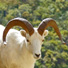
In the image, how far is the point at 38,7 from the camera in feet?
139

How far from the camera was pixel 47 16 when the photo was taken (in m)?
40.1

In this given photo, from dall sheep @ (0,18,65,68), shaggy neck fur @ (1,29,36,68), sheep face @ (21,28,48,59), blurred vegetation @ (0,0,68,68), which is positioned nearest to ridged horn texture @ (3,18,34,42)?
dall sheep @ (0,18,65,68)

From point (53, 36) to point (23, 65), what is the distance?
Answer: 24.3 m

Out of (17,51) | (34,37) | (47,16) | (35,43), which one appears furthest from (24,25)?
(47,16)

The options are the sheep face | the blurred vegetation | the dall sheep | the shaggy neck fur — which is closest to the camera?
the sheep face

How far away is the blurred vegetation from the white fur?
788 inches

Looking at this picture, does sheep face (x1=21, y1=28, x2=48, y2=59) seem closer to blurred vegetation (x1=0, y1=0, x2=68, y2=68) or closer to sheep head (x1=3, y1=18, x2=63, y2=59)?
sheep head (x1=3, y1=18, x2=63, y2=59)

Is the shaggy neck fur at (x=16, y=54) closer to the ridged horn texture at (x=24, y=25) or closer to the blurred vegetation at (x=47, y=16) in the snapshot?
the ridged horn texture at (x=24, y=25)

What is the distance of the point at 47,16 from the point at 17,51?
2906 cm

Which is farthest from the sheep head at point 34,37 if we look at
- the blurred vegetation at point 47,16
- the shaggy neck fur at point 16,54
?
the blurred vegetation at point 47,16

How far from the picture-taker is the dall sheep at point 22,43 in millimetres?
10391

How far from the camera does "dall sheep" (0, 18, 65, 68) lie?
10391 mm

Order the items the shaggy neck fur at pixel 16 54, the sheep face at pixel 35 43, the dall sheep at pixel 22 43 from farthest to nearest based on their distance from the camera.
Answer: the shaggy neck fur at pixel 16 54
the dall sheep at pixel 22 43
the sheep face at pixel 35 43

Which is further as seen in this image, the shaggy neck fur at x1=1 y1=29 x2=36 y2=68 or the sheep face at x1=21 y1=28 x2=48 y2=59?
the shaggy neck fur at x1=1 y1=29 x2=36 y2=68
